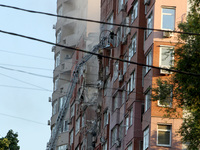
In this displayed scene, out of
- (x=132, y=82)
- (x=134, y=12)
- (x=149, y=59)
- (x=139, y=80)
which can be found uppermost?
(x=134, y=12)

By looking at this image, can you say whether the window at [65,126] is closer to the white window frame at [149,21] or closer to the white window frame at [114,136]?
the white window frame at [114,136]

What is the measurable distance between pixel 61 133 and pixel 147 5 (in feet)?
97.2

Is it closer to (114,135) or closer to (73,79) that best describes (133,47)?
(114,135)

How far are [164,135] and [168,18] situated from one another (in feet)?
22.8

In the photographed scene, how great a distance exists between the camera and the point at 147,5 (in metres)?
42.9

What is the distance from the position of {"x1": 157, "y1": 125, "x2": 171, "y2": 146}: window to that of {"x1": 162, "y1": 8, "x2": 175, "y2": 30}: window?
5.94 meters

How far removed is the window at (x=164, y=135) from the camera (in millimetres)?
38531

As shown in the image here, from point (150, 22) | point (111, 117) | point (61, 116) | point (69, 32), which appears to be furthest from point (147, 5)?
point (69, 32)

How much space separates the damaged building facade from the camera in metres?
40.1

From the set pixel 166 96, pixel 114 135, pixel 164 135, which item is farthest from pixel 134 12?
pixel 166 96

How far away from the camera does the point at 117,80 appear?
4953 centimetres

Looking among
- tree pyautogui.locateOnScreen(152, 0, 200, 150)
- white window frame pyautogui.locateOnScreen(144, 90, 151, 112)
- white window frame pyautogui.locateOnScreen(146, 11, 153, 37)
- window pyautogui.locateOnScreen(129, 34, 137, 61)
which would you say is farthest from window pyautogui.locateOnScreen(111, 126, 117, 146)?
tree pyautogui.locateOnScreen(152, 0, 200, 150)

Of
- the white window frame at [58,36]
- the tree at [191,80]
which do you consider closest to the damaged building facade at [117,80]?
the white window frame at [58,36]

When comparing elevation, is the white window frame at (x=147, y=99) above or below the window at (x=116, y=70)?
below
